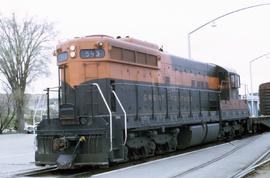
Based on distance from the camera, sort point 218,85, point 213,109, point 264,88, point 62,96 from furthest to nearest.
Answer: point 264,88 → point 218,85 → point 213,109 → point 62,96

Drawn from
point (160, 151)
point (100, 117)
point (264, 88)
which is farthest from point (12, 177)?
point (264, 88)

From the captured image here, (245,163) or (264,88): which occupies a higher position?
(264,88)

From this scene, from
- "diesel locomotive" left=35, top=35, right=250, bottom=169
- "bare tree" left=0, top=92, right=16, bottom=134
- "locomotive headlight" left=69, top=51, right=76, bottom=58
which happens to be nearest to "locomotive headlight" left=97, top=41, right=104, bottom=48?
"diesel locomotive" left=35, top=35, right=250, bottom=169

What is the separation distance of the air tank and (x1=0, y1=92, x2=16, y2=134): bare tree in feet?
108

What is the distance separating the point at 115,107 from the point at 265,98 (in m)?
17.8

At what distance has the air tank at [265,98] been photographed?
29375mm

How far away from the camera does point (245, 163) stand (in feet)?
45.5

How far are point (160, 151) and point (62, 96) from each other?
13.8 ft

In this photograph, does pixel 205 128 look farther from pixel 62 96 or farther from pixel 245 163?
pixel 62 96

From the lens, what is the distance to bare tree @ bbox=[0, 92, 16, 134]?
56.0 metres

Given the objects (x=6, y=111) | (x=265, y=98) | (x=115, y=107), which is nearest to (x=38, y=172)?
(x=115, y=107)

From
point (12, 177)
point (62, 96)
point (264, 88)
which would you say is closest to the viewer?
point (12, 177)

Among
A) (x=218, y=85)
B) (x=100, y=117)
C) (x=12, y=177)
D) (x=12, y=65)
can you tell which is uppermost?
(x=12, y=65)

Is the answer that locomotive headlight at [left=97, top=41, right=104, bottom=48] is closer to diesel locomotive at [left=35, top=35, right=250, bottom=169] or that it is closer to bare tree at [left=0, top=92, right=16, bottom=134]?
diesel locomotive at [left=35, top=35, right=250, bottom=169]
